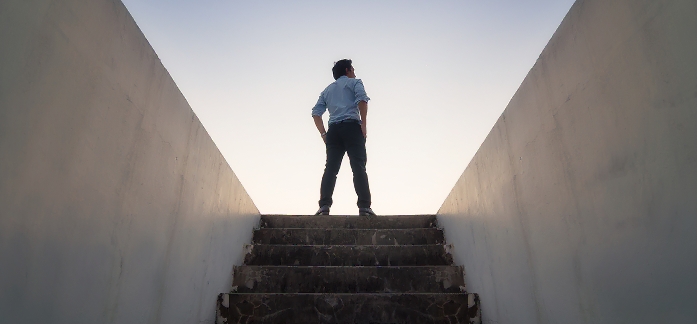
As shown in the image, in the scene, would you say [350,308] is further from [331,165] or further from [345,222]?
[331,165]

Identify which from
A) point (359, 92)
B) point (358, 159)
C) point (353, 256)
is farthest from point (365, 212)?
point (359, 92)

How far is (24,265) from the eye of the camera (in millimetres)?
712

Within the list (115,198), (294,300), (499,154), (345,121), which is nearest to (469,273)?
(499,154)

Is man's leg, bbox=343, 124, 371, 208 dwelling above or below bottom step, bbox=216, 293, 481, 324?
above

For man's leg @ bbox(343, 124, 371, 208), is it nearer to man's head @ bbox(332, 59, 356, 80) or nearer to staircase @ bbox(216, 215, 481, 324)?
staircase @ bbox(216, 215, 481, 324)

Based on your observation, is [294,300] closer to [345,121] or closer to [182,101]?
[182,101]

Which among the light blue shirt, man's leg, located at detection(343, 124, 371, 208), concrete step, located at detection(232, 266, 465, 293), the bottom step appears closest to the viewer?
the bottom step

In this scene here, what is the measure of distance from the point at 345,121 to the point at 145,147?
2.05 metres

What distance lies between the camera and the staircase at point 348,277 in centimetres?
190

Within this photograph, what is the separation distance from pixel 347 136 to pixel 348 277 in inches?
50.6

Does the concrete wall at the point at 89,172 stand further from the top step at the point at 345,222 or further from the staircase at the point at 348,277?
the top step at the point at 345,222

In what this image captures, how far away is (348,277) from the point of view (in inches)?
86.7

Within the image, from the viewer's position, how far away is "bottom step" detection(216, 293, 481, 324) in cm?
189

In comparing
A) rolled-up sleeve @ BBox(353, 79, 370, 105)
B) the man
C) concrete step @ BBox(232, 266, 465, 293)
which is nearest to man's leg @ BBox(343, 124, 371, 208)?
the man
